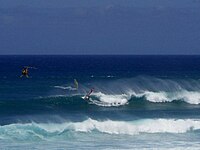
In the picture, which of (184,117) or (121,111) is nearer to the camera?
(184,117)

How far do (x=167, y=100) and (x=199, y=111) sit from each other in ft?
24.5

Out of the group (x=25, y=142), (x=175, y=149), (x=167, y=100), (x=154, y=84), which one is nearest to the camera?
(x=175, y=149)

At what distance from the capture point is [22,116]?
4084 cm

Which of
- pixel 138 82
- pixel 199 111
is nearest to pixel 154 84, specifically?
pixel 138 82

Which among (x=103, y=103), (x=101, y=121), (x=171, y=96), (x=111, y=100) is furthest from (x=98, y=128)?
(x=171, y=96)

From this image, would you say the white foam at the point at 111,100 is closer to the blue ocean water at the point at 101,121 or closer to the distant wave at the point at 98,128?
the blue ocean water at the point at 101,121

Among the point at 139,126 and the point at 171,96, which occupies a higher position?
the point at 171,96

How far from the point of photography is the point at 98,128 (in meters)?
34.6

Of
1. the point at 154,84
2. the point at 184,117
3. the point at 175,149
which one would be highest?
the point at 154,84

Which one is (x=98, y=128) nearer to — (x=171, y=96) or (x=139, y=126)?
(x=139, y=126)

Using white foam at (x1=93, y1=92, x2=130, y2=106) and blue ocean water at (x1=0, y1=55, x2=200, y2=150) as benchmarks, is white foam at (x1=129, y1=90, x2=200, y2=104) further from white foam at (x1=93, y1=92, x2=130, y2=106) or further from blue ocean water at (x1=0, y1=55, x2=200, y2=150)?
white foam at (x1=93, y1=92, x2=130, y2=106)

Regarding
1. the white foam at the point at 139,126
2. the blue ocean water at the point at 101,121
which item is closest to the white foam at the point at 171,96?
the blue ocean water at the point at 101,121

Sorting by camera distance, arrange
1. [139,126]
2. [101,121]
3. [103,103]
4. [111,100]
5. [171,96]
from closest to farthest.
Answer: [139,126] → [101,121] → [103,103] → [111,100] → [171,96]

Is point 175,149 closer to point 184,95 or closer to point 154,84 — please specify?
point 184,95
